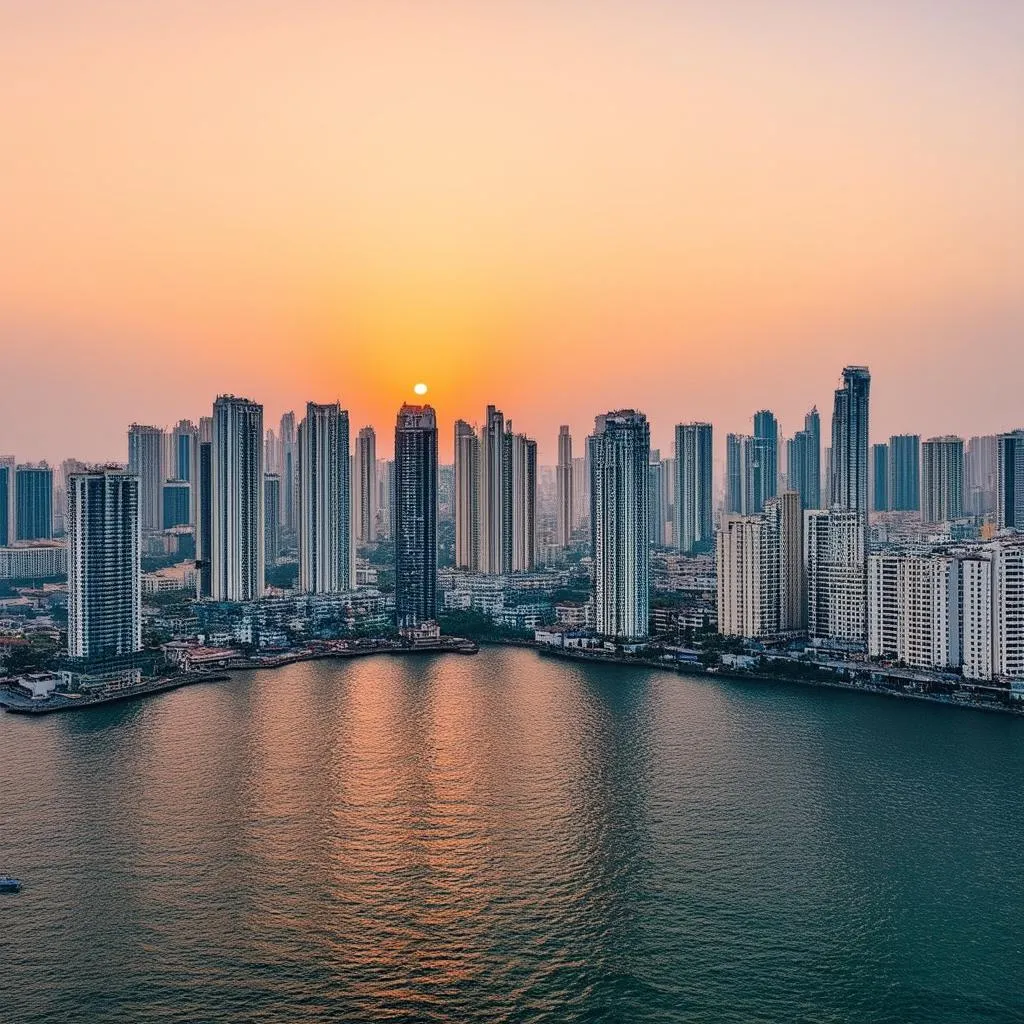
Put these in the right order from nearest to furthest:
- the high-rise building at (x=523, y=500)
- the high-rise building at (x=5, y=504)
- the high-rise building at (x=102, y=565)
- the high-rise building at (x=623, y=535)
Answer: the high-rise building at (x=102, y=565) → the high-rise building at (x=623, y=535) → the high-rise building at (x=523, y=500) → the high-rise building at (x=5, y=504)

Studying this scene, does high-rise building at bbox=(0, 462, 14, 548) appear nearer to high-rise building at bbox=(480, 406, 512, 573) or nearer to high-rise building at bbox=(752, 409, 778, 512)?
high-rise building at bbox=(480, 406, 512, 573)

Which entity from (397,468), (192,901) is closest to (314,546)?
(397,468)

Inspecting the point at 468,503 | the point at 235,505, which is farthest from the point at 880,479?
the point at 235,505

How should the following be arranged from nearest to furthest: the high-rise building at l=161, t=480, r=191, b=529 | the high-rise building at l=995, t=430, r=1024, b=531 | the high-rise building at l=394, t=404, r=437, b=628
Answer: the high-rise building at l=394, t=404, r=437, b=628 < the high-rise building at l=995, t=430, r=1024, b=531 < the high-rise building at l=161, t=480, r=191, b=529

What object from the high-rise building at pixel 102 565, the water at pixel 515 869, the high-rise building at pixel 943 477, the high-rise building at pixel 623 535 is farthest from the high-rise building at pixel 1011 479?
the high-rise building at pixel 102 565

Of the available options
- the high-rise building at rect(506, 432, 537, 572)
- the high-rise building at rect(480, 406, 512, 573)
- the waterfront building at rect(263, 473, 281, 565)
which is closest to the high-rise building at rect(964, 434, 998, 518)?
the high-rise building at rect(506, 432, 537, 572)

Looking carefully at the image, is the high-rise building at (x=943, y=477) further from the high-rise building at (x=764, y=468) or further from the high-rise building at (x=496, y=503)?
the high-rise building at (x=496, y=503)
